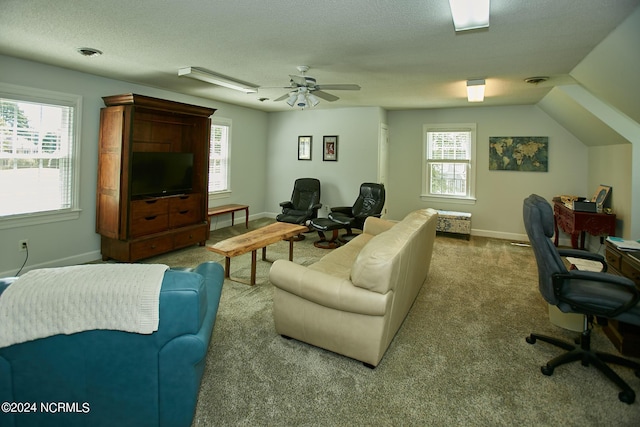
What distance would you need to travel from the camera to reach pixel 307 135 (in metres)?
7.47

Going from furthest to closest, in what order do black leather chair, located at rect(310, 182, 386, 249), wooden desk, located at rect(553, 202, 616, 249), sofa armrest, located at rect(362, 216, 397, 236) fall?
black leather chair, located at rect(310, 182, 386, 249), wooden desk, located at rect(553, 202, 616, 249), sofa armrest, located at rect(362, 216, 397, 236)

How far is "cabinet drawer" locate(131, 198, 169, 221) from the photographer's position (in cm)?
443

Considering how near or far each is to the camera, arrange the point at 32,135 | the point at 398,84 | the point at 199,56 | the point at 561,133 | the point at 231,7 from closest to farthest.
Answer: the point at 231,7, the point at 199,56, the point at 32,135, the point at 398,84, the point at 561,133

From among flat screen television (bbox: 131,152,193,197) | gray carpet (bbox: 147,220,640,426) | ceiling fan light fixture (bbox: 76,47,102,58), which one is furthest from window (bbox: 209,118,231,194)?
gray carpet (bbox: 147,220,640,426)

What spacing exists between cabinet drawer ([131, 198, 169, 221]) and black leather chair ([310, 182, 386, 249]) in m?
2.23

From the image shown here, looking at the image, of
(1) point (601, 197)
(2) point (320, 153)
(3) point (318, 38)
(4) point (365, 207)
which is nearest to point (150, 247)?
(3) point (318, 38)

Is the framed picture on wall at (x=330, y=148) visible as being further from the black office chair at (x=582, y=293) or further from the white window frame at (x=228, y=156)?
the black office chair at (x=582, y=293)

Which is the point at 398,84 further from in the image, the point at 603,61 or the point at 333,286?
the point at 333,286

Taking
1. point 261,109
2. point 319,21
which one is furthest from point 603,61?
point 261,109

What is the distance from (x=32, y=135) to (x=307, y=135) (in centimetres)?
469

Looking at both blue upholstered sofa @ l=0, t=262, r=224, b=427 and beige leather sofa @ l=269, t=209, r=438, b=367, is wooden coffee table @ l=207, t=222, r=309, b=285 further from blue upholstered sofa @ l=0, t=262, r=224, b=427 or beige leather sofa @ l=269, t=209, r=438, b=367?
blue upholstered sofa @ l=0, t=262, r=224, b=427

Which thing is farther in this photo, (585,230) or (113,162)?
(585,230)

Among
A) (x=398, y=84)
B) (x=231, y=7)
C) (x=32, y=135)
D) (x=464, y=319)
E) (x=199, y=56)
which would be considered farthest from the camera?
(x=398, y=84)

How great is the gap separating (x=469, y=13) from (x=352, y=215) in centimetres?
411
